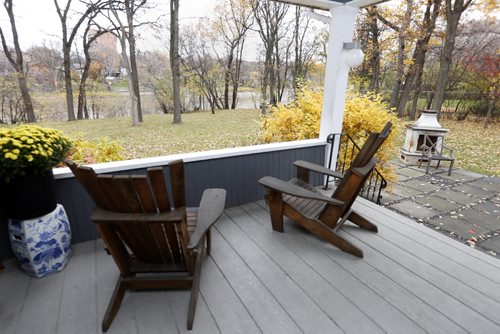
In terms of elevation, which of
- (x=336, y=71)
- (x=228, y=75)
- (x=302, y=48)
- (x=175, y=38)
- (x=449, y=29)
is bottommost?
(x=336, y=71)

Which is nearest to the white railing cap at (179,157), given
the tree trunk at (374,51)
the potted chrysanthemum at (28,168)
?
the potted chrysanthemum at (28,168)

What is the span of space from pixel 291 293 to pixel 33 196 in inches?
65.9

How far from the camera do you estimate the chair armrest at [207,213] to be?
4.42 ft

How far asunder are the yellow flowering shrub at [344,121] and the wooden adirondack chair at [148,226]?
246cm

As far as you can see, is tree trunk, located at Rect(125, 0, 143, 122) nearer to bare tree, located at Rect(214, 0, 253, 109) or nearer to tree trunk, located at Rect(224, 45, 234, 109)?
bare tree, located at Rect(214, 0, 253, 109)

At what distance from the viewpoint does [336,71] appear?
2.99 metres

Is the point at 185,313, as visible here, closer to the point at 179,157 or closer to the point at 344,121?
the point at 179,157

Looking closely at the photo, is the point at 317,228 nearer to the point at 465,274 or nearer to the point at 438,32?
the point at 465,274

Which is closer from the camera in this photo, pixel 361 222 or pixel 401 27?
pixel 361 222

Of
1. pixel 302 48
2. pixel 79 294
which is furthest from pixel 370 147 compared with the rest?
pixel 302 48

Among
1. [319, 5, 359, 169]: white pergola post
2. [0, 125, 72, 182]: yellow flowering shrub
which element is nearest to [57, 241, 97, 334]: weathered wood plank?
[0, 125, 72, 182]: yellow flowering shrub

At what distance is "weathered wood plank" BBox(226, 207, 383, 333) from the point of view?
1.42 metres

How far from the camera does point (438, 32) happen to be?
9.43 metres

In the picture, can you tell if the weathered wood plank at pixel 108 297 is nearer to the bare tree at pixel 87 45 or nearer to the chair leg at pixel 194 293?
the chair leg at pixel 194 293
